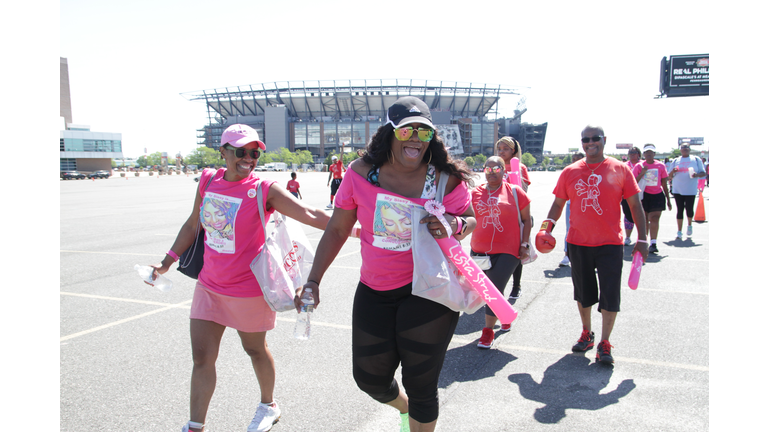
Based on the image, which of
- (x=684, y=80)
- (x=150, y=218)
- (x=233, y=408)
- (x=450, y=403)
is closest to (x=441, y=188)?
(x=450, y=403)

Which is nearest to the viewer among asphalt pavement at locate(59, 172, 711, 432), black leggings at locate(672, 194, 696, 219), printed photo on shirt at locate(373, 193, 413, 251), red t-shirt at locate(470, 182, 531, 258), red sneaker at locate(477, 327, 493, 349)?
printed photo on shirt at locate(373, 193, 413, 251)

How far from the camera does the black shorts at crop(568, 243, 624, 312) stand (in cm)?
402

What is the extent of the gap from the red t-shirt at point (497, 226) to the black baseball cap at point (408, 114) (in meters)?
2.32

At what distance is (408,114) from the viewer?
2447mm

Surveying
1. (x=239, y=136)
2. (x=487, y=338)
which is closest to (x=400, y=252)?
(x=239, y=136)

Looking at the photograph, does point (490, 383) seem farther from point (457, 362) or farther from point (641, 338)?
point (641, 338)

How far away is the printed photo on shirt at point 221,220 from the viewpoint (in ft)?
9.87

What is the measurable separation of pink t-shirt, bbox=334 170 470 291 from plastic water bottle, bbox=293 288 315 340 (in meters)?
0.32

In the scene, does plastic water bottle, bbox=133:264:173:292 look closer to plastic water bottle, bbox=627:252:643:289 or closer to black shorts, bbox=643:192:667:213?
plastic water bottle, bbox=627:252:643:289

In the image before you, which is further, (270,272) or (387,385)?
(270,272)

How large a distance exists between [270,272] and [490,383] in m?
1.94

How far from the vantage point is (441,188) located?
251cm

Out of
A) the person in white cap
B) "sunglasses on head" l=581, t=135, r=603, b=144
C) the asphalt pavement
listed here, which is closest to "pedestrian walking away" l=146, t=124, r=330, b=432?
the asphalt pavement

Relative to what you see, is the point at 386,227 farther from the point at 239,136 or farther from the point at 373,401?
the point at 373,401
